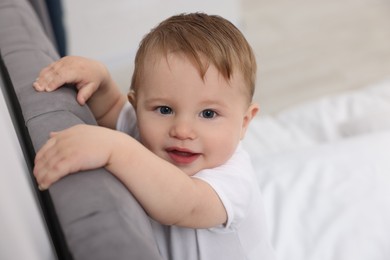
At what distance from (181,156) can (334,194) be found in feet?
1.86

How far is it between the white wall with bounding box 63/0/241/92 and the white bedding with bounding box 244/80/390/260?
1269 millimetres

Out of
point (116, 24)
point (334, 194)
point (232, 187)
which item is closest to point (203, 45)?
point (232, 187)

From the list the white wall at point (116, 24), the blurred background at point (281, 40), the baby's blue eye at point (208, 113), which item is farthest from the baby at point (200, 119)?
the white wall at point (116, 24)

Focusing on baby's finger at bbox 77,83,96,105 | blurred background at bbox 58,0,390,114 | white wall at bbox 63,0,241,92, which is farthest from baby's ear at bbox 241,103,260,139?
white wall at bbox 63,0,241,92

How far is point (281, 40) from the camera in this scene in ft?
9.16

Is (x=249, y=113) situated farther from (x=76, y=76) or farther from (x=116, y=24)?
(x=116, y=24)

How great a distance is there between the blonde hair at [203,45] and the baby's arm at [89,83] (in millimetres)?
106

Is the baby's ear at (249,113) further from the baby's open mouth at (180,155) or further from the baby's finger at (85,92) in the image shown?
the baby's finger at (85,92)

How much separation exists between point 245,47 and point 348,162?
609 mm

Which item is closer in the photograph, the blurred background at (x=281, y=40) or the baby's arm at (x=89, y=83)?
the baby's arm at (x=89, y=83)

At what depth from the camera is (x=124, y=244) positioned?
517mm

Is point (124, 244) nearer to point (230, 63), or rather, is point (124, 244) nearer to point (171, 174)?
point (171, 174)

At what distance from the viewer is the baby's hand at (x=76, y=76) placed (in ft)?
2.61

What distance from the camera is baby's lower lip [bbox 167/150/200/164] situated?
784 mm
